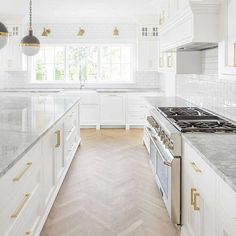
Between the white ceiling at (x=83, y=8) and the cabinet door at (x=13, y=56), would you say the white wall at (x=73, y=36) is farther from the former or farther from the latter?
the cabinet door at (x=13, y=56)

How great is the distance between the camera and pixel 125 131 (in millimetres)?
7852

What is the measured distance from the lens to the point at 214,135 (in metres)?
2.64

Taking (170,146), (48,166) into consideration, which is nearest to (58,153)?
(48,166)

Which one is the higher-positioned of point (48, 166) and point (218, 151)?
point (218, 151)

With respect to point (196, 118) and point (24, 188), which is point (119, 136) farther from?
point (24, 188)

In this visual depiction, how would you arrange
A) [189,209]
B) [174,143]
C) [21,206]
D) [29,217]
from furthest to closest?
[174,143], [189,209], [29,217], [21,206]

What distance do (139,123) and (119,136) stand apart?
39.6 inches

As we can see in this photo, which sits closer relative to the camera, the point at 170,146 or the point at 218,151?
the point at 218,151

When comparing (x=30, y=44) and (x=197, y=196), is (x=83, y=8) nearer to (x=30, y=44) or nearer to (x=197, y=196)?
(x=30, y=44)

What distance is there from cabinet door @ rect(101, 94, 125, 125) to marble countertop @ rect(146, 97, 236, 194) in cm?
541

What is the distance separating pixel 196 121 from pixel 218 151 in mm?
1207

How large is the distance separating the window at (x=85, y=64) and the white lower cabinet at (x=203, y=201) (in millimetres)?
6390

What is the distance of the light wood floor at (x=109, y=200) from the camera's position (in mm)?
3092

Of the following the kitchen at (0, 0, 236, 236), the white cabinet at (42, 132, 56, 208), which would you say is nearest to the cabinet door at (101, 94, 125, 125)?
the kitchen at (0, 0, 236, 236)
